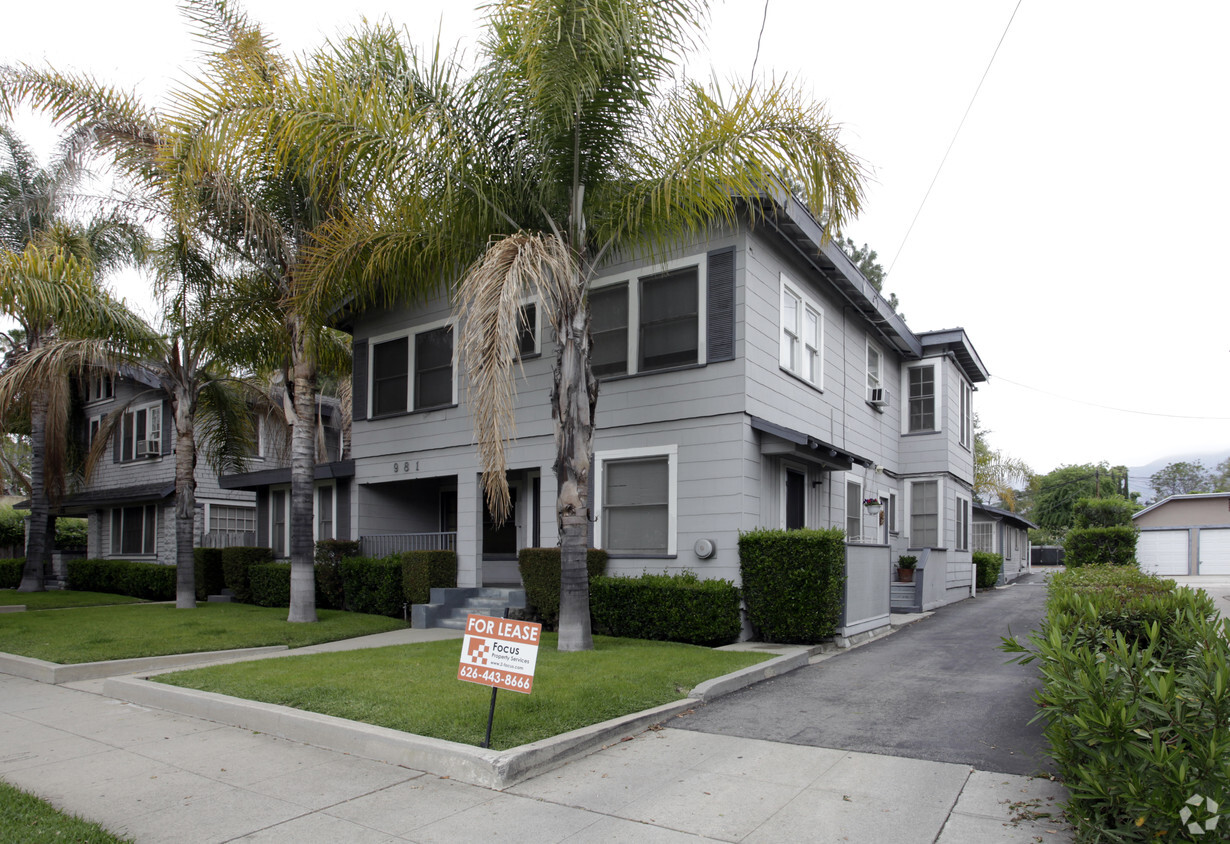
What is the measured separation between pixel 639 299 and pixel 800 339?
9.24 feet

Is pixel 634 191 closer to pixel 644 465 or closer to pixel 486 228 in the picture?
pixel 486 228

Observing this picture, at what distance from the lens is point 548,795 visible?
556 cm

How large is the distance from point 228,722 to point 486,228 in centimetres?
627

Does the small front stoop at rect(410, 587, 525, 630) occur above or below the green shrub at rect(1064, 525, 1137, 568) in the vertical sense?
below

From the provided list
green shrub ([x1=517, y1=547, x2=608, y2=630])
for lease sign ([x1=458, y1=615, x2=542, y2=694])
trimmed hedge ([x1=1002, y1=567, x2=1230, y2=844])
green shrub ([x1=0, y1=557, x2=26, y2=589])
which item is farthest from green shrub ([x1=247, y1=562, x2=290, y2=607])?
trimmed hedge ([x1=1002, y1=567, x2=1230, y2=844])

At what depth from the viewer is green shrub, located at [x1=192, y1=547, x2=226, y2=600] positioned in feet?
63.5

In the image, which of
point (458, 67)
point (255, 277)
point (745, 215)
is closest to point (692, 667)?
point (745, 215)

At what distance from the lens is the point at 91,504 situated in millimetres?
26016

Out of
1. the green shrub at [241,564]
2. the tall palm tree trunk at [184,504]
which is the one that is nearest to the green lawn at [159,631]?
the tall palm tree trunk at [184,504]

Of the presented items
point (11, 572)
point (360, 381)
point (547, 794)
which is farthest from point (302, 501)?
point (11, 572)

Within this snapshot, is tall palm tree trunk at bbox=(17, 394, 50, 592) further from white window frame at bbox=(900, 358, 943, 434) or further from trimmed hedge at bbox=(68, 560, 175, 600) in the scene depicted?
white window frame at bbox=(900, 358, 943, 434)

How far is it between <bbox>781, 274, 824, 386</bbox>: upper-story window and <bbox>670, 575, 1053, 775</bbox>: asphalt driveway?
14.9 ft

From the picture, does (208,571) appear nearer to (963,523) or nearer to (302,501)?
(302,501)

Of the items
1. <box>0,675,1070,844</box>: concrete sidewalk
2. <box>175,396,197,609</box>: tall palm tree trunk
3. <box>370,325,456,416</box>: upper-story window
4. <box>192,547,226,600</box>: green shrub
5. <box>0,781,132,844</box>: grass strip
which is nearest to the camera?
<box>0,781,132,844</box>: grass strip
